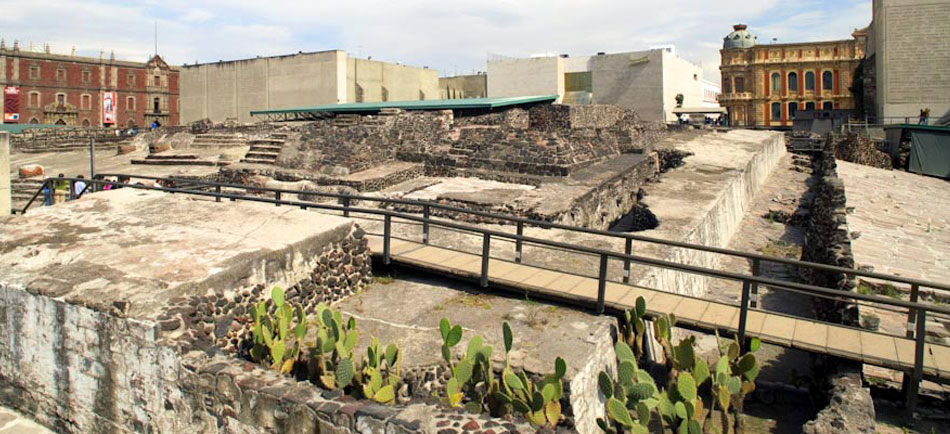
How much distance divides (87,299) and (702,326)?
5200 millimetres

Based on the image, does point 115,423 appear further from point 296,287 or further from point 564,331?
point 564,331

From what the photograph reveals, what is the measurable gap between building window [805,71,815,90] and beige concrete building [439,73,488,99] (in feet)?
103

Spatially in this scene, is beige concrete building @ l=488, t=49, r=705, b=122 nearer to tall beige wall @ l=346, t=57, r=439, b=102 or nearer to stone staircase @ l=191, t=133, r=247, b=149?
tall beige wall @ l=346, t=57, r=439, b=102

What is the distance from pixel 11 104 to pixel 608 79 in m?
46.5

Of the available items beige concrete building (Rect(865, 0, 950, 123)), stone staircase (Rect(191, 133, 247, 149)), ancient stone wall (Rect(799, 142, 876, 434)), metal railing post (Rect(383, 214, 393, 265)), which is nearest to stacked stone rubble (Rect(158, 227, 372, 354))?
metal railing post (Rect(383, 214, 393, 265))

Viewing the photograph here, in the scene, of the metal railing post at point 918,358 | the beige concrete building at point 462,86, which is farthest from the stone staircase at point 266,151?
the beige concrete building at point 462,86

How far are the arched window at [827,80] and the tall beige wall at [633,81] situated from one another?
27.9 m

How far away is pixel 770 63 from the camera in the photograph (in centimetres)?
5841

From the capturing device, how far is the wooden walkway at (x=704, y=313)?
5.22 m

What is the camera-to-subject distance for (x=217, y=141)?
77.8ft

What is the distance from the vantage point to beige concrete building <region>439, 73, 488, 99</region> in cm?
4716

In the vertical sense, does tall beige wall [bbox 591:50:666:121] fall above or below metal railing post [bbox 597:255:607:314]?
above

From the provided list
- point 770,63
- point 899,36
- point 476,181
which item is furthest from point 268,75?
point 770,63

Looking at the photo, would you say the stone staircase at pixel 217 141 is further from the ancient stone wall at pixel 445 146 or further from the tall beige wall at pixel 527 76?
the tall beige wall at pixel 527 76
